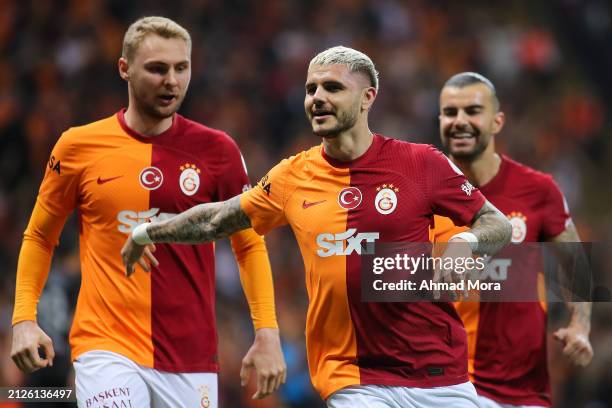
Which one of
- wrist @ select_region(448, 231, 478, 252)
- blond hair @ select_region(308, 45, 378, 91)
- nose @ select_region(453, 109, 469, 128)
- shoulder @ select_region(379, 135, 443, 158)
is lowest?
wrist @ select_region(448, 231, 478, 252)

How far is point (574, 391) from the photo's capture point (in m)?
11.1

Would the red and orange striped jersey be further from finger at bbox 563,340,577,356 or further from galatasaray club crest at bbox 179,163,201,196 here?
finger at bbox 563,340,577,356

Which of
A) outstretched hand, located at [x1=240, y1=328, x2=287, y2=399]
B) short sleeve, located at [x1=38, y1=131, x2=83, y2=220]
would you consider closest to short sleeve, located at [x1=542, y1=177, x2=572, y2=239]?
outstretched hand, located at [x1=240, y1=328, x2=287, y2=399]

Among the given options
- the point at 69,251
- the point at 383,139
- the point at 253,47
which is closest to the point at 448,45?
the point at 253,47

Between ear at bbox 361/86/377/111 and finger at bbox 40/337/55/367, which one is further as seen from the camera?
finger at bbox 40/337/55/367

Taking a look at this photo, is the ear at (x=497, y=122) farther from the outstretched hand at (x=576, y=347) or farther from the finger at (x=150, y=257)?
the finger at (x=150, y=257)

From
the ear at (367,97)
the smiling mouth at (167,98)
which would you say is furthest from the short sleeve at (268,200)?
the smiling mouth at (167,98)

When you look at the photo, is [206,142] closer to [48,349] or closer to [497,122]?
[48,349]

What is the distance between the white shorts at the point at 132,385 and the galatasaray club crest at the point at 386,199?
4.79 ft

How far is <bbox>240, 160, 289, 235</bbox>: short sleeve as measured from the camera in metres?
5.70

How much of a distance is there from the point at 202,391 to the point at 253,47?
386 inches

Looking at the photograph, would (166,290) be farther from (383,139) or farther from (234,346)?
(234,346)

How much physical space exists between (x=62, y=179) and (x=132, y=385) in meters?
1.26

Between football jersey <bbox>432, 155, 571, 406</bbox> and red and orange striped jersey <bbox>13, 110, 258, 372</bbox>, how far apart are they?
176 cm
